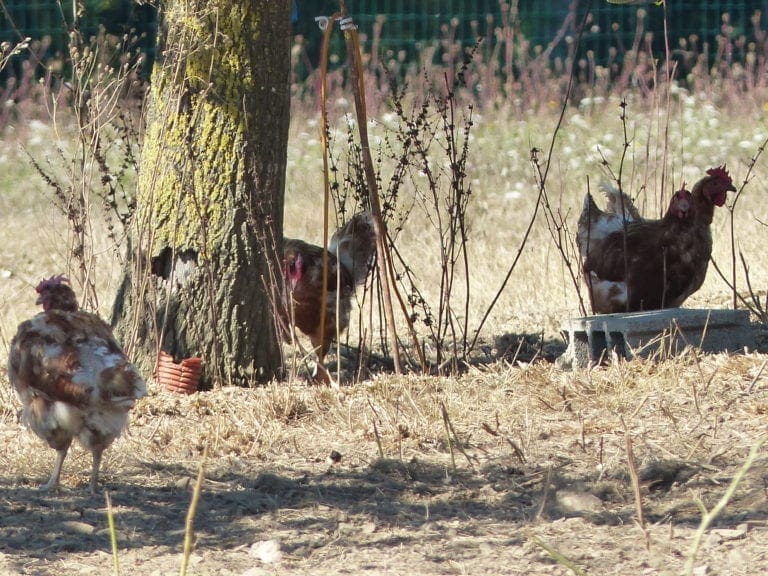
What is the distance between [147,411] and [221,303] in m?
0.67

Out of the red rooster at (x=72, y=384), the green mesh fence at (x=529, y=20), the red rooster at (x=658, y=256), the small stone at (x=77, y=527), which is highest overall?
the green mesh fence at (x=529, y=20)

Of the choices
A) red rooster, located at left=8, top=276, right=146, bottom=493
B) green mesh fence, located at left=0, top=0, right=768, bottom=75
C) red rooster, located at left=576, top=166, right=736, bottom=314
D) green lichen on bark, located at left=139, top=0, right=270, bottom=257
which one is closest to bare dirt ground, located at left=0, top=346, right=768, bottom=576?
red rooster, located at left=8, top=276, right=146, bottom=493

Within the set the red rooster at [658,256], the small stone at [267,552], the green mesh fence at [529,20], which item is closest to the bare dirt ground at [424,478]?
the small stone at [267,552]

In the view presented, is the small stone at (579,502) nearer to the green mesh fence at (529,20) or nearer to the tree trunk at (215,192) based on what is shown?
the tree trunk at (215,192)

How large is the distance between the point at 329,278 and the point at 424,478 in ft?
9.84

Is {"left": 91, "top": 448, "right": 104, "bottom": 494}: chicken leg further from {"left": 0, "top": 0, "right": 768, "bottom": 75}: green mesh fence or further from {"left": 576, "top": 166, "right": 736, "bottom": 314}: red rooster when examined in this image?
{"left": 0, "top": 0, "right": 768, "bottom": 75}: green mesh fence

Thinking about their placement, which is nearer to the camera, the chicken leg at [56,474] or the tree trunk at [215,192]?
the chicken leg at [56,474]

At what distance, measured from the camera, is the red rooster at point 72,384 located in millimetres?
4348

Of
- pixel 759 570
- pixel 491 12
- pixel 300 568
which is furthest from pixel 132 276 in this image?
pixel 491 12

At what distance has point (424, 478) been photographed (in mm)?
4457

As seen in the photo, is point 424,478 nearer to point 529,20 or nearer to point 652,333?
point 652,333

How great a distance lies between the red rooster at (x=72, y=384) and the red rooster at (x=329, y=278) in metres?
2.59

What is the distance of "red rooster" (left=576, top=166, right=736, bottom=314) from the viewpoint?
703 centimetres

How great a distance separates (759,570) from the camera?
3.42 m
